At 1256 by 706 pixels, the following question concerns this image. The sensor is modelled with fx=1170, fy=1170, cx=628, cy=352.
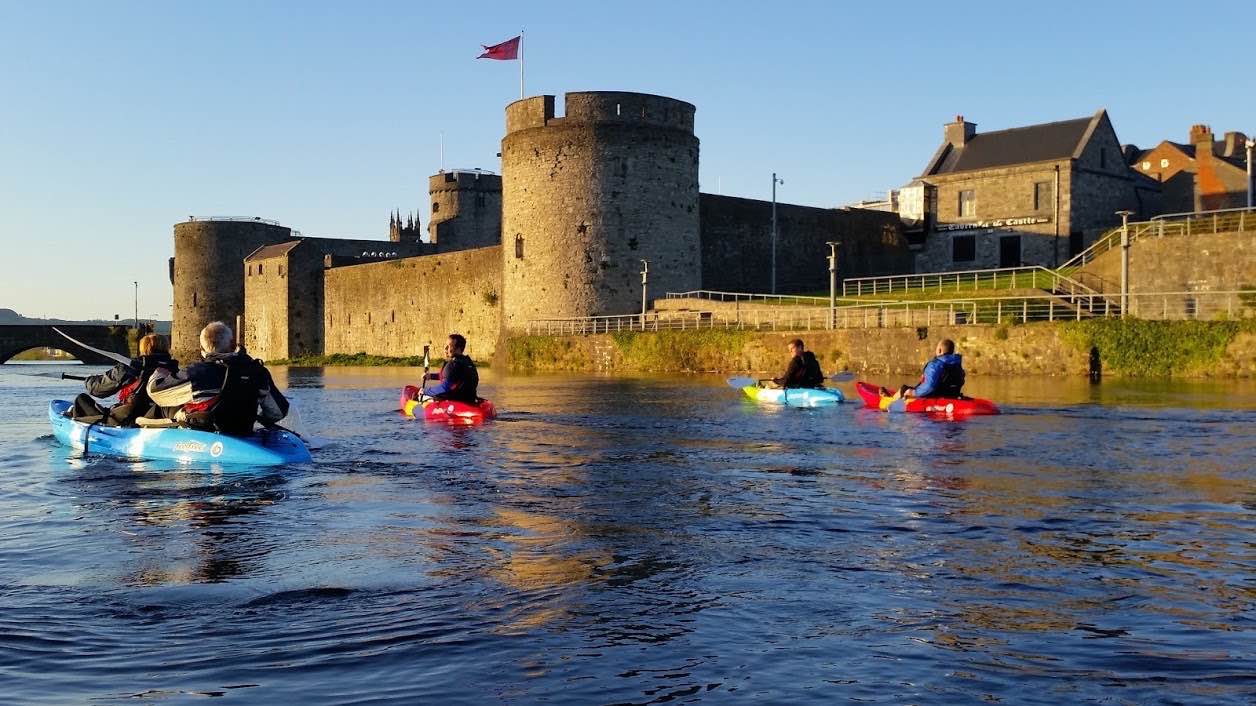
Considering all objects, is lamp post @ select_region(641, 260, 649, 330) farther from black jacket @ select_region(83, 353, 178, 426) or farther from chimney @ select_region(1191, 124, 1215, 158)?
chimney @ select_region(1191, 124, 1215, 158)

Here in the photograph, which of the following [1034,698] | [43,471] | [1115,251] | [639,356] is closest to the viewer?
[1034,698]

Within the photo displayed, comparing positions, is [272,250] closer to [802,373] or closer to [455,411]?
[802,373]

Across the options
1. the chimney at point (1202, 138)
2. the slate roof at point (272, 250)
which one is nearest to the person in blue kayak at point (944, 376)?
the chimney at point (1202, 138)

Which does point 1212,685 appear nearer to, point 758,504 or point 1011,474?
point 758,504

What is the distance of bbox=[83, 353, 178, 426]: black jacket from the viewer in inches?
502

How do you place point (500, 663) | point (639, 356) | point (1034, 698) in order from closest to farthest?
1. point (1034, 698)
2. point (500, 663)
3. point (639, 356)

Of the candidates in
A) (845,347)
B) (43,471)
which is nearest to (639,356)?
(845,347)

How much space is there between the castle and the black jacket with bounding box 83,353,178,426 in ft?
97.1

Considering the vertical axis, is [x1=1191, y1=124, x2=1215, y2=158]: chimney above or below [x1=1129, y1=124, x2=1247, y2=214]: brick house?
above

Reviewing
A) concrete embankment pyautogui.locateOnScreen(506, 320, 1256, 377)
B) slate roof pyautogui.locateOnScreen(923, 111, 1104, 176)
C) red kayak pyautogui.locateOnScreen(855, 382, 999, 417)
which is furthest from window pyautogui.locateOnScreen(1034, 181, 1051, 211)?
red kayak pyautogui.locateOnScreen(855, 382, 999, 417)

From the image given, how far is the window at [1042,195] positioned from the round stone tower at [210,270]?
46117 millimetres

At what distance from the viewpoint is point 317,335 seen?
6488 centimetres

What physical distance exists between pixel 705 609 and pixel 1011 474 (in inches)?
244

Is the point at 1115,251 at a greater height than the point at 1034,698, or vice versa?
the point at 1115,251
